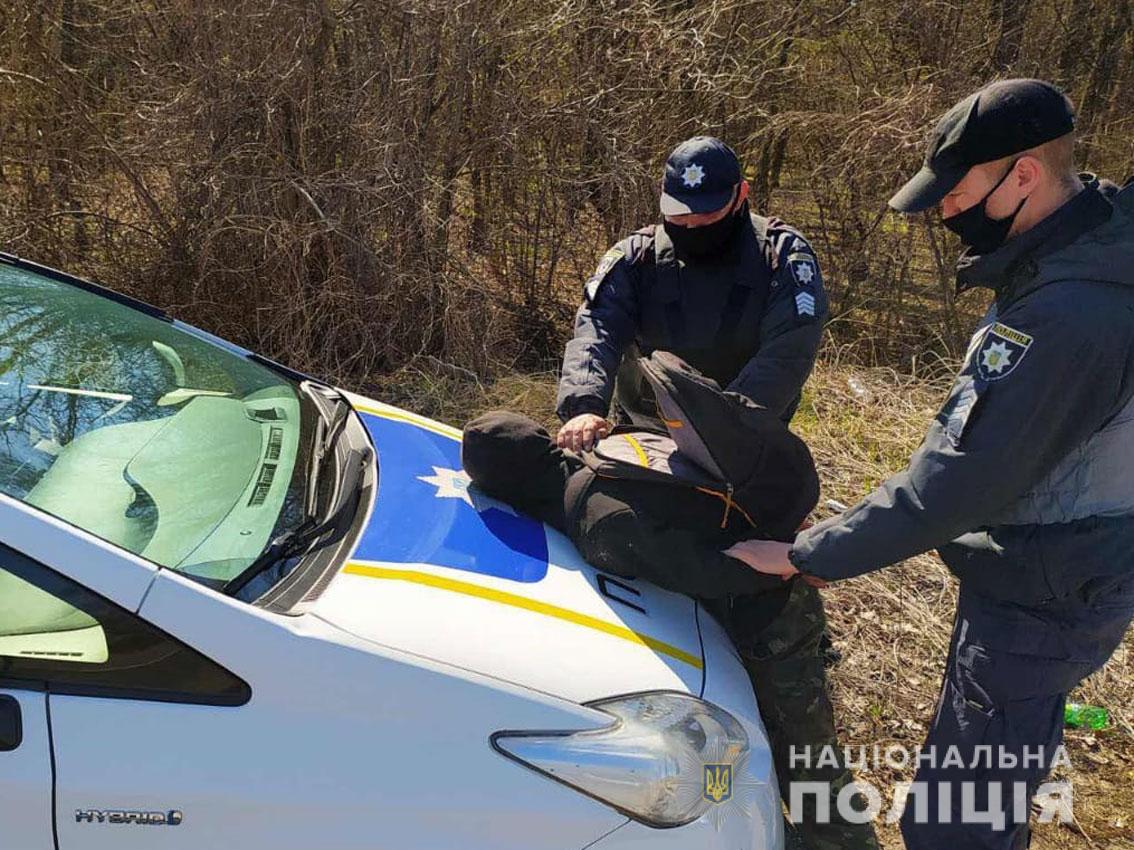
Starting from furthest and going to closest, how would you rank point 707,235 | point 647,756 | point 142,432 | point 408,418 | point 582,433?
point 707,235
point 408,418
point 582,433
point 142,432
point 647,756

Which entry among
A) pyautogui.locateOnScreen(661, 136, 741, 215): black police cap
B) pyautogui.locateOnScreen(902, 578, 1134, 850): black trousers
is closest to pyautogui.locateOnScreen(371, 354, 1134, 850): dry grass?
pyautogui.locateOnScreen(902, 578, 1134, 850): black trousers

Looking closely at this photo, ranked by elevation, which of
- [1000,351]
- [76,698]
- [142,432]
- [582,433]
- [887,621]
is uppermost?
[1000,351]

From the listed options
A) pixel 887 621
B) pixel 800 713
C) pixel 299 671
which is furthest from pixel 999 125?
pixel 887 621

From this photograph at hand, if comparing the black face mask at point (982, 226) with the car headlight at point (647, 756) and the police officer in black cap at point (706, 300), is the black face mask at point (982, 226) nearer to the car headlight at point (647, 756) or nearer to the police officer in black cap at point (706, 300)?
the police officer in black cap at point (706, 300)

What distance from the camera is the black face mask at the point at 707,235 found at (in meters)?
2.81

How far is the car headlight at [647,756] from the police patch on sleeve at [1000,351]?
864 mm

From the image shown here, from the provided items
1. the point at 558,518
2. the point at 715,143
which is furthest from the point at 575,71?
the point at 558,518

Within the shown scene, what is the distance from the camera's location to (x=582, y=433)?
2.50 meters

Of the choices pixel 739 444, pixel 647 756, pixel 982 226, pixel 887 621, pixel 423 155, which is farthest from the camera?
pixel 423 155

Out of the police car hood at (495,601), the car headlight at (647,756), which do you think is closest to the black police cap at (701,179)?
the police car hood at (495,601)

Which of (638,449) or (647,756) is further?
(638,449)

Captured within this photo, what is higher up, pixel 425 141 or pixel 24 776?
pixel 425 141

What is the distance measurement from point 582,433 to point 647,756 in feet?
3.27

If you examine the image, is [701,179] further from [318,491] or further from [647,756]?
[647,756]
